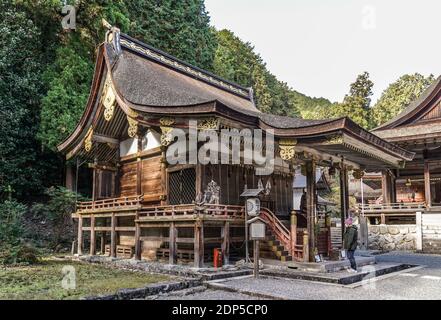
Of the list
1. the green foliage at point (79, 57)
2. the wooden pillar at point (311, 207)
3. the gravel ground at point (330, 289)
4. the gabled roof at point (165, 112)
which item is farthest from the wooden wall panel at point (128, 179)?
the wooden pillar at point (311, 207)

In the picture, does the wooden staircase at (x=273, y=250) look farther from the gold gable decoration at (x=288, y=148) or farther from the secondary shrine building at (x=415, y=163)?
the secondary shrine building at (x=415, y=163)

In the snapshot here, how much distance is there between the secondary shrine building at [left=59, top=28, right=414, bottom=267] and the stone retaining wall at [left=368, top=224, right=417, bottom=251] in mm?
6849

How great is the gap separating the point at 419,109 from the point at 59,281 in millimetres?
23410

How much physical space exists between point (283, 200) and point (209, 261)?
4.98 metres

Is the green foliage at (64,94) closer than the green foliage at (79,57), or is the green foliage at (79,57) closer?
the green foliage at (64,94)

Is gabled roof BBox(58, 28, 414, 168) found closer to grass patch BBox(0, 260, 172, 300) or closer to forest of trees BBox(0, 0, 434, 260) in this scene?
grass patch BBox(0, 260, 172, 300)

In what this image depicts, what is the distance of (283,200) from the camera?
16.6m

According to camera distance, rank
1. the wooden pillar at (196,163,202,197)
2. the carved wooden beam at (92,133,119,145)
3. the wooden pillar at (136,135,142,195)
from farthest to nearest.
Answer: the carved wooden beam at (92,133,119,145), the wooden pillar at (136,135,142,195), the wooden pillar at (196,163,202,197)

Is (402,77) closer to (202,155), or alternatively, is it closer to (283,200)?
(283,200)

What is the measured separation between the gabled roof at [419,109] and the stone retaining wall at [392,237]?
6.76 m

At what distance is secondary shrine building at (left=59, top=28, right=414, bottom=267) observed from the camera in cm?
1121

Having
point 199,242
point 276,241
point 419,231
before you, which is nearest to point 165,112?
point 199,242

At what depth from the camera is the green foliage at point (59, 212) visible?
18797 mm

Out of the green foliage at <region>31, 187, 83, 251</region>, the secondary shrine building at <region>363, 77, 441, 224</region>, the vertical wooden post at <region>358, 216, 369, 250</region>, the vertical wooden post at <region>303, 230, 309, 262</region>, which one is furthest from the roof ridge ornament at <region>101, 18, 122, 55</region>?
the secondary shrine building at <region>363, 77, 441, 224</region>
